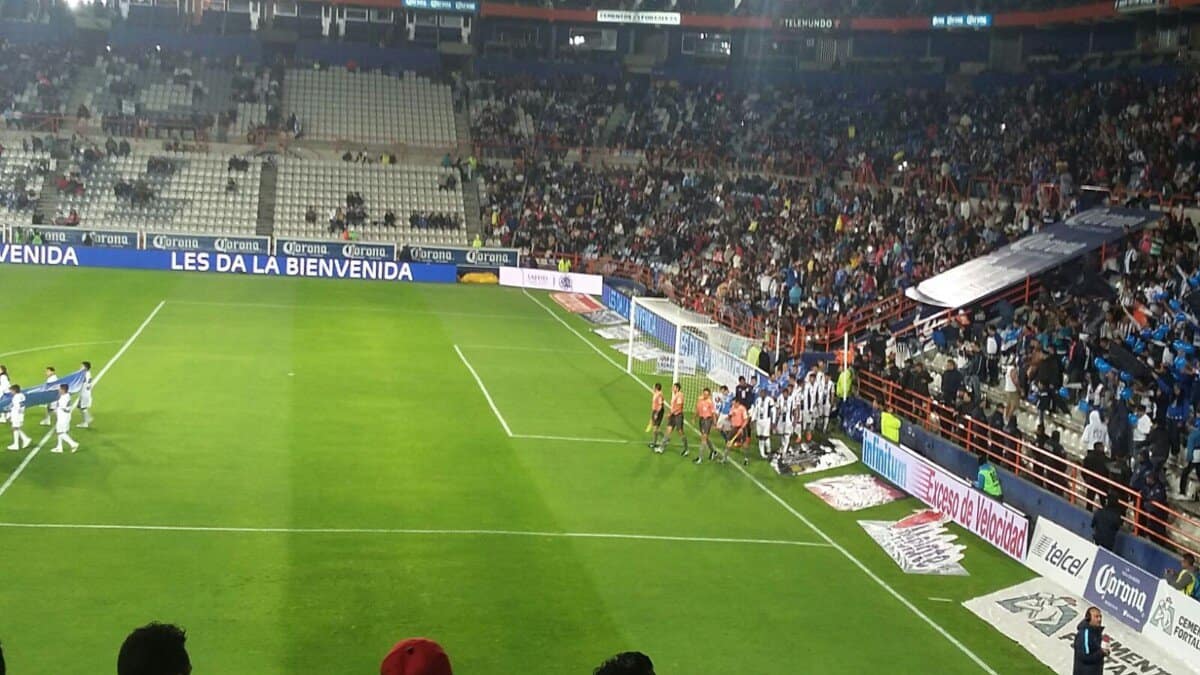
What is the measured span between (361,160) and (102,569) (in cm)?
4922

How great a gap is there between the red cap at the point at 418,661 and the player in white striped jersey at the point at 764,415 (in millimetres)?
23743

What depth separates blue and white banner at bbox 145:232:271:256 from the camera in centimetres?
5575

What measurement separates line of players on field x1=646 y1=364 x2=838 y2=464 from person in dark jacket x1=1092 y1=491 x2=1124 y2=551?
873 cm

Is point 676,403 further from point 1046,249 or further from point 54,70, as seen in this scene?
point 54,70

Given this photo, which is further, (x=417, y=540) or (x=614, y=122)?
(x=614, y=122)

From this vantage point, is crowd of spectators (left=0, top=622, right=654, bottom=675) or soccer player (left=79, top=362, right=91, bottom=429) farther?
soccer player (left=79, top=362, right=91, bottom=429)

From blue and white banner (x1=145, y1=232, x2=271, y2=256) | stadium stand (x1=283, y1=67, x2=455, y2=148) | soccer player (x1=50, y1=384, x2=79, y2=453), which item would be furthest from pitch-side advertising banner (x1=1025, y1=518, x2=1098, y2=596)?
stadium stand (x1=283, y1=67, x2=455, y2=148)

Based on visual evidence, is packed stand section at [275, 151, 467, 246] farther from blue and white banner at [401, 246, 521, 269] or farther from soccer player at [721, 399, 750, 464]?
soccer player at [721, 399, 750, 464]

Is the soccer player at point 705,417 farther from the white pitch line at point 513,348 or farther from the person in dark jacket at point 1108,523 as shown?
the white pitch line at point 513,348

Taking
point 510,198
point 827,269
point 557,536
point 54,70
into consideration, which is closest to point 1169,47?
point 827,269

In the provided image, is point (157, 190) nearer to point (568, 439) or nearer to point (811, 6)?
point (811, 6)

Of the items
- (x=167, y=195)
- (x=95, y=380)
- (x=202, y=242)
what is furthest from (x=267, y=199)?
(x=95, y=380)

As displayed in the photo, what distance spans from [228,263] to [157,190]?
27.5 ft

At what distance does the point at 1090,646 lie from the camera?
15.8 meters
